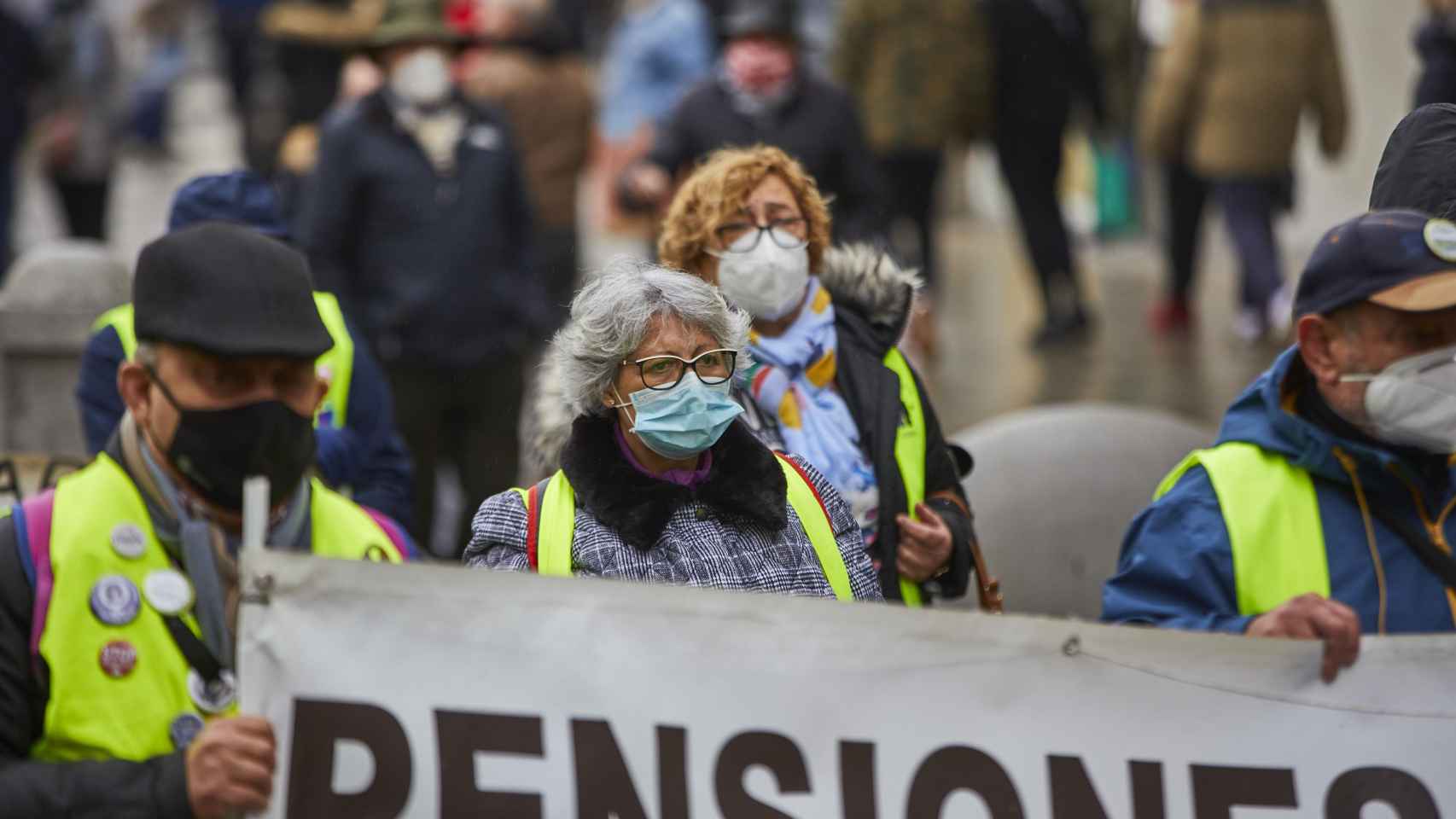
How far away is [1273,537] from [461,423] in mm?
4671

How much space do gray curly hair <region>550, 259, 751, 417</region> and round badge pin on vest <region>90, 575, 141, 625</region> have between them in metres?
1.13

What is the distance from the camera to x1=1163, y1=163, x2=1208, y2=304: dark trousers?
12375 millimetres

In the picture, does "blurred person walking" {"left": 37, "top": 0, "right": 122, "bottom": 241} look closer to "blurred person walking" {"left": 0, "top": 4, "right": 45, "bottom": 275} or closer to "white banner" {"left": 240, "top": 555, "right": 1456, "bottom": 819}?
"blurred person walking" {"left": 0, "top": 4, "right": 45, "bottom": 275}

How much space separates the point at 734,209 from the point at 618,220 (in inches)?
311

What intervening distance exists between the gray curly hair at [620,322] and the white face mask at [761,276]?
0.71 meters

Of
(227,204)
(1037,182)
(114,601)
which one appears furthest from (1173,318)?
(114,601)

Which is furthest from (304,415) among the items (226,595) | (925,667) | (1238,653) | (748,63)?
(748,63)

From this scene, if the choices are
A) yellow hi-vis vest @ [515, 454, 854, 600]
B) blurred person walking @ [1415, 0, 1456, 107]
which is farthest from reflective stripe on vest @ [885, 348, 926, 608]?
blurred person walking @ [1415, 0, 1456, 107]

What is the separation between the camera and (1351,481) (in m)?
4.04

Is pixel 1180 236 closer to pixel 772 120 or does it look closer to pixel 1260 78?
pixel 1260 78

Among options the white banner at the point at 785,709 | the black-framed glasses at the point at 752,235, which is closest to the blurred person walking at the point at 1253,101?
the black-framed glasses at the point at 752,235

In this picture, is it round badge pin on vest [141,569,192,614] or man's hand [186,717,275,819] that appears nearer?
man's hand [186,717,275,819]

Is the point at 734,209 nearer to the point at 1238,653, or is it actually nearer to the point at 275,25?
the point at 1238,653

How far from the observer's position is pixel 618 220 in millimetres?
13000
